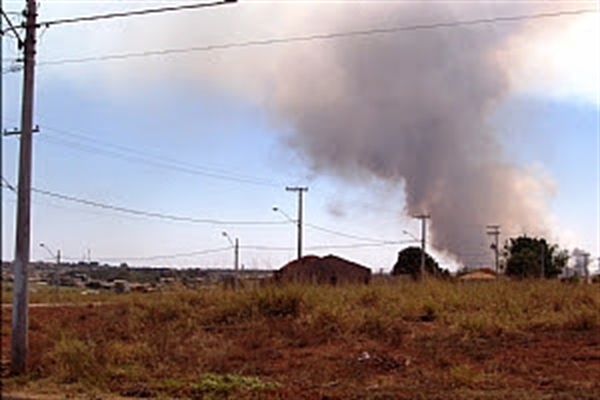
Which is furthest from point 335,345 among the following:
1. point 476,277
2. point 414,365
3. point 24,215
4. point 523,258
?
point 523,258

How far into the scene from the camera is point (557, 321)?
20.2 metres

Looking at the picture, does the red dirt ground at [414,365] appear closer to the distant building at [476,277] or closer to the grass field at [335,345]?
the grass field at [335,345]

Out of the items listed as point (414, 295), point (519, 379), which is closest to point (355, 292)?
point (414, 295)

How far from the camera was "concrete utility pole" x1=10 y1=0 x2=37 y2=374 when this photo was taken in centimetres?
1448

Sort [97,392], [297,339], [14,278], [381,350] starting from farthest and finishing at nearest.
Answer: [297,339] → [381,350] → [14,278] → [97,392]

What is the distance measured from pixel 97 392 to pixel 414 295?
14.7 metres

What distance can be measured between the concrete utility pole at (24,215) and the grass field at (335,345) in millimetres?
494

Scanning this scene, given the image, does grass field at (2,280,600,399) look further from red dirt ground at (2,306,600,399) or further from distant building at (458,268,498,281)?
distant building at (458,268,498,281)

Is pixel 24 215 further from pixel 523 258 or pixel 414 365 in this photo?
pixel 523 258

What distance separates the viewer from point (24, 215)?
14484 millimetres

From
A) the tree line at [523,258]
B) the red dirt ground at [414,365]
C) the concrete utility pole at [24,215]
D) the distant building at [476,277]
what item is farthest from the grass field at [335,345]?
the tree line at [523,258]

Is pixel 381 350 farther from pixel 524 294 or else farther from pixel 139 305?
pixel 139 305

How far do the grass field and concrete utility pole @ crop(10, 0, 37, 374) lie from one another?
19.5 inches

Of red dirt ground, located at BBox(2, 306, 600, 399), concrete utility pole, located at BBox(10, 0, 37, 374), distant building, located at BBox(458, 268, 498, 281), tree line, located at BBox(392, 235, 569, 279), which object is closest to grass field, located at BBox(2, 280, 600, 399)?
red dirt ground, located at BBox(2, 306, 600, 399)
